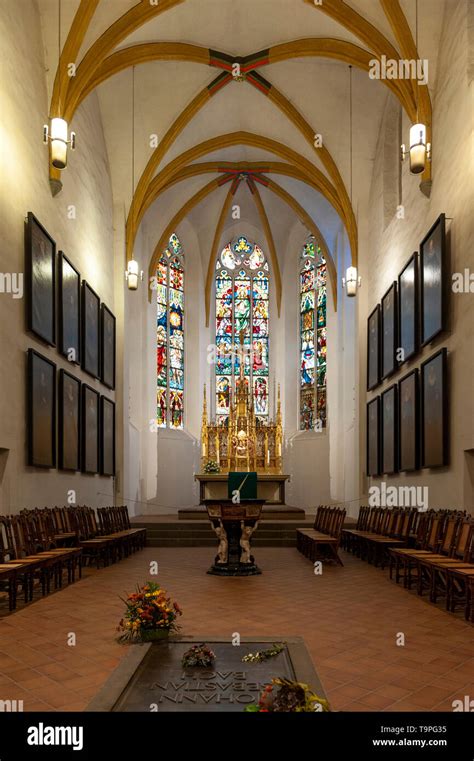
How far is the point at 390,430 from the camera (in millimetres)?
14594

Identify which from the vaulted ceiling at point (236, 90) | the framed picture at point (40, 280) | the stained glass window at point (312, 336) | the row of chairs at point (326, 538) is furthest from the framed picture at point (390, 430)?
the stained glass window at point (312, 336)

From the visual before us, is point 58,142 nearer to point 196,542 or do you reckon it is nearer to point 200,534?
point 196,542

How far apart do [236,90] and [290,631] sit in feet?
49.3

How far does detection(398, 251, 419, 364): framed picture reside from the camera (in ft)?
40.9

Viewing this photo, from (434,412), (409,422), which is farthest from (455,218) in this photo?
(409,422)

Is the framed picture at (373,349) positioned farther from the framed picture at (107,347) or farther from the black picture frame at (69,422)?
the black picture frame at (69,422)

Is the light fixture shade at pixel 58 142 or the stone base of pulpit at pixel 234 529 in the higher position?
the light fixture shade at pixel 58 142

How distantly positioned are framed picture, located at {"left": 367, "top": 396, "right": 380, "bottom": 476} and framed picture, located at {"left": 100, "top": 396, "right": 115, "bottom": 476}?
20.6 feet

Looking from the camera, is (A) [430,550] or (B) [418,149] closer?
(A) [430,550]

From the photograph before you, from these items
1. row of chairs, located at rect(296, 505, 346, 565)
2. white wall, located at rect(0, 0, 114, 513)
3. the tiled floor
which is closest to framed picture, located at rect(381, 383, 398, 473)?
row of chairs, located at rect(296, 505, 346, 565)

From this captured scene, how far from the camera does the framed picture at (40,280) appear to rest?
411 inches

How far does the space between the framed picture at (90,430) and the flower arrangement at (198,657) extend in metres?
9.65

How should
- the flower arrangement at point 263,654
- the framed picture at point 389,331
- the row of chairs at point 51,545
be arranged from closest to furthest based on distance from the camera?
the flower arrangement at point 263,654
the row of chairs at point 51,545
the framed picture at point 389,331

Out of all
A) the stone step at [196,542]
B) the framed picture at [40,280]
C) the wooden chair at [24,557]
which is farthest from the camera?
the stone step at [196,542]
